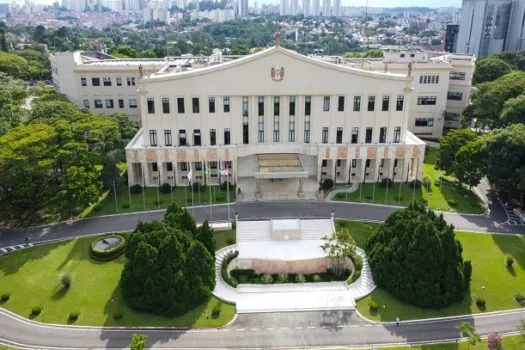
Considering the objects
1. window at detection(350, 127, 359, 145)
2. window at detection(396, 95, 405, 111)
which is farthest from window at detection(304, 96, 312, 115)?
window at detection(396, 95, 405, 111)

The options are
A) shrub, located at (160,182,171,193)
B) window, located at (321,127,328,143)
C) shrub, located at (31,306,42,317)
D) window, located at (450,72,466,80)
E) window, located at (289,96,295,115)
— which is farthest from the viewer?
window, located at (450,72,466,80)

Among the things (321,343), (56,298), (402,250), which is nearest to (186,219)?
(56,298)

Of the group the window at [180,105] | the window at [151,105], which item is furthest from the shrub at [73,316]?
the window at [180,105]

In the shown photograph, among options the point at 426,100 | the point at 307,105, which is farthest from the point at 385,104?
→ the point at 426,100

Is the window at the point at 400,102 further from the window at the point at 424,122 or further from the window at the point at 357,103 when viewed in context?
the window at the point at 424,122

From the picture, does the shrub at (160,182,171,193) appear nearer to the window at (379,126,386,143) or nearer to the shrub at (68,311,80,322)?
the shrub at (68,311,80,322)

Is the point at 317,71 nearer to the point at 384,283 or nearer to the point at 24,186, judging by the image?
the point at 384,283
